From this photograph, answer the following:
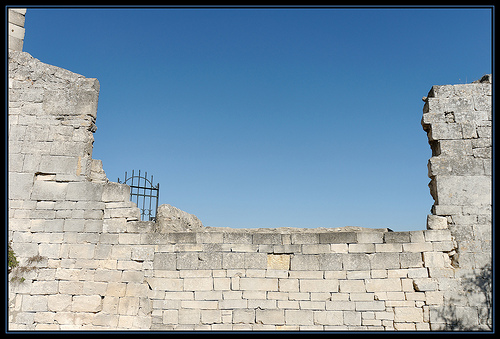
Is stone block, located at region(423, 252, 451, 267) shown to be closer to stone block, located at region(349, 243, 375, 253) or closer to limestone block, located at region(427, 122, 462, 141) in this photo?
stone block, located at region(349, 243, 375, 253)

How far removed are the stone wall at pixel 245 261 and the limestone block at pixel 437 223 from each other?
17mm

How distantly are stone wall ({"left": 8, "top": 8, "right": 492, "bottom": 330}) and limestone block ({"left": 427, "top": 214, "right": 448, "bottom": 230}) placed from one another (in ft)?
0.06

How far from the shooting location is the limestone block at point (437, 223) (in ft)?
20.5

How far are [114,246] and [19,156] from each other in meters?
2.52

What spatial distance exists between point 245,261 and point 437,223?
3.40 meters

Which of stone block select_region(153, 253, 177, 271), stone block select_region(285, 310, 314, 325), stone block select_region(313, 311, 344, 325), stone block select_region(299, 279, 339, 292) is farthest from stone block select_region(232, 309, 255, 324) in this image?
stone block select_region(153, 253, 177, 271)

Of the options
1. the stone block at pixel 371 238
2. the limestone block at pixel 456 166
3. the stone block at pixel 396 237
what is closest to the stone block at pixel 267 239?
the stone block at pixel 371 238

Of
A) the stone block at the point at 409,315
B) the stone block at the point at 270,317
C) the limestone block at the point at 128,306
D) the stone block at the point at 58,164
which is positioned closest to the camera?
the stone block at the point at 409,315

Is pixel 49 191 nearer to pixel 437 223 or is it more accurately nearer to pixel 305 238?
pixel 305 238

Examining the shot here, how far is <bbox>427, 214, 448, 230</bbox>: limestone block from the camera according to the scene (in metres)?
6.26

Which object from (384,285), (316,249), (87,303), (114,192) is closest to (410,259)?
(384,285)

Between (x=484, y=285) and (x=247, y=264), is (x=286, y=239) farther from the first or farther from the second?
(x=484, y=285)

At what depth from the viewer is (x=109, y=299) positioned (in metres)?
6.21

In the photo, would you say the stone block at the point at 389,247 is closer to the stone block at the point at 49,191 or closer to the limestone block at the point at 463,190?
the limestone block at the point at 463,190
